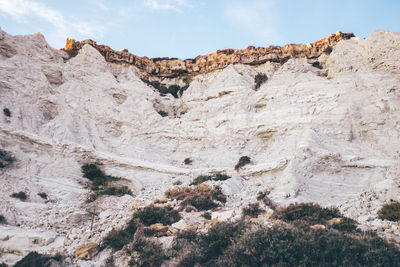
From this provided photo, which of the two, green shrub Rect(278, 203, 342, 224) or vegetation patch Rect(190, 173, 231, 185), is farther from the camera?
vegetation patch Rect(190, 173, 231, 185)

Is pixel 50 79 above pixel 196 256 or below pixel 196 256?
above

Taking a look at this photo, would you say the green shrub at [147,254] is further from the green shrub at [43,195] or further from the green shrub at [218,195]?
the green shrub at [43,195]

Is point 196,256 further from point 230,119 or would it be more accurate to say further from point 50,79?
point 50,79

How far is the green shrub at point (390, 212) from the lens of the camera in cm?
870

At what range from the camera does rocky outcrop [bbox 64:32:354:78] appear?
32.6 metres

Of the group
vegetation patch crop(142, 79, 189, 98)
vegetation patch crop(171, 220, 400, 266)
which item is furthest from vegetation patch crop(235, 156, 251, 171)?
vegetation patch crop(142, 79, 189, 98)

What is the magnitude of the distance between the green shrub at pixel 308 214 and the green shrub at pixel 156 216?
12.2 feet

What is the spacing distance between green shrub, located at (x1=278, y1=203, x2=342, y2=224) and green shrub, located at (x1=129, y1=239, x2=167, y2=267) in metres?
Result: 4.25

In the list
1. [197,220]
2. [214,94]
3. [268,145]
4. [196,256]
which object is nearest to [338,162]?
[268,145]

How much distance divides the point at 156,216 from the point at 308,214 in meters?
5.28

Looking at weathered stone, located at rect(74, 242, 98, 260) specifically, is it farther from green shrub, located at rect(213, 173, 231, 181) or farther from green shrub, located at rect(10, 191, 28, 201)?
green shrub, located at rect(213, 173, 231, 181)

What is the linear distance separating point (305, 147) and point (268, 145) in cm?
472

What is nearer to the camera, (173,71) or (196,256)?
(196,256)

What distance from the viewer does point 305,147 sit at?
50.3ft
